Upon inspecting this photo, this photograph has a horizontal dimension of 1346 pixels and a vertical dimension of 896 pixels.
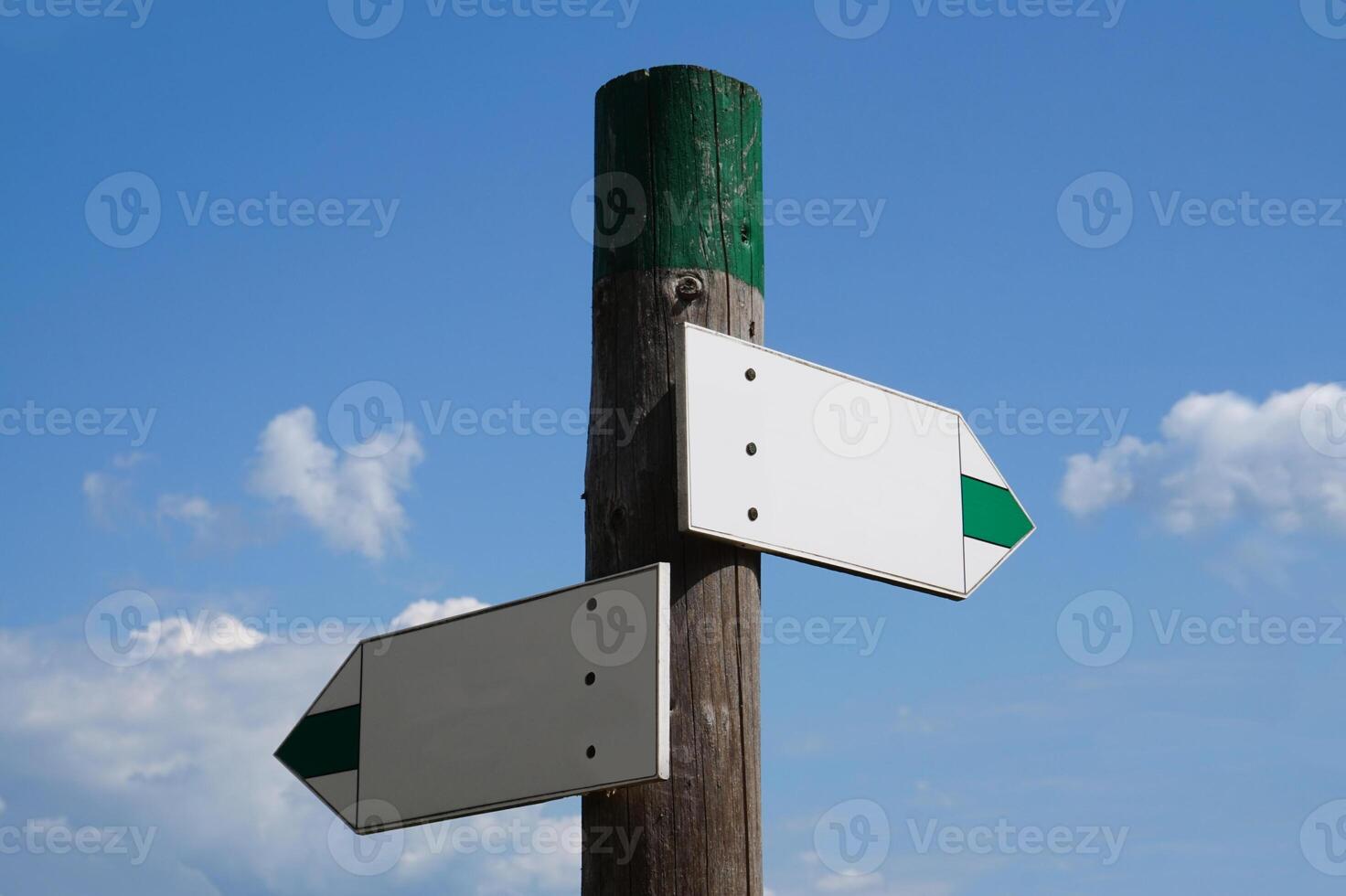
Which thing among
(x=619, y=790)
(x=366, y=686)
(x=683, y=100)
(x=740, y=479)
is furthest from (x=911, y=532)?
(x=366, y=686)

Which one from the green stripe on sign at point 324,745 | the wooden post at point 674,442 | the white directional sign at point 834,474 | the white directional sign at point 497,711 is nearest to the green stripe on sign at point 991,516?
the white directional sign at point 834,474

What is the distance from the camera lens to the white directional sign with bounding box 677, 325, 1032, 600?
8.68ft

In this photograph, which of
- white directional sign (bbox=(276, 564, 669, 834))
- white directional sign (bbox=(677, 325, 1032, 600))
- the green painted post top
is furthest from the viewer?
the green painted post top

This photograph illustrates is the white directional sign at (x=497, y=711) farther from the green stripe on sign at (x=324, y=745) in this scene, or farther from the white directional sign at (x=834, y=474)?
the white directional sign at (x=834, y=474)

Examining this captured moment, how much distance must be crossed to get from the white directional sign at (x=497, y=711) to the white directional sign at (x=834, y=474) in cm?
26

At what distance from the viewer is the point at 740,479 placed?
2666 mm

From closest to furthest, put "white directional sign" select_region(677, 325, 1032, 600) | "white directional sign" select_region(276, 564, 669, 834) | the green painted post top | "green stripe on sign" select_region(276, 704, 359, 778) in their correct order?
"white directional sign" select_region(276, 564, 669, 834)
"white directional sign" select_region(677, 325, 1032, 600)
the green painted post top
"green stripe on sign" select_region(276, 704, 359, 778)

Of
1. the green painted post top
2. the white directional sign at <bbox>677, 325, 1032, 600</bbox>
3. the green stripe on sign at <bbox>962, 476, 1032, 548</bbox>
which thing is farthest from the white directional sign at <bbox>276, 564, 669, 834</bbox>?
the green stripe on sign at <bbox>962, 476, 1032, 548</bbox>

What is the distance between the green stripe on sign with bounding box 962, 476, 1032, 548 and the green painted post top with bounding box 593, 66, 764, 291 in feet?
2.26

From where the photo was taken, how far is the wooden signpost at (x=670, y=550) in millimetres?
2531

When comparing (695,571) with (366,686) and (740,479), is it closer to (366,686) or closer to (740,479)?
(740,479)

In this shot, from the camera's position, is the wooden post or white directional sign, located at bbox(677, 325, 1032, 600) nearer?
the wooden post

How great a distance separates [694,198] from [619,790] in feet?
3.92

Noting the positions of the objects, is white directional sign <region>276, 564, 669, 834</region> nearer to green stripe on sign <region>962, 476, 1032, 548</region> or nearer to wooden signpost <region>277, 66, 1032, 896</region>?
wooden signpost <region>277, 66, 1032, 896</region>
